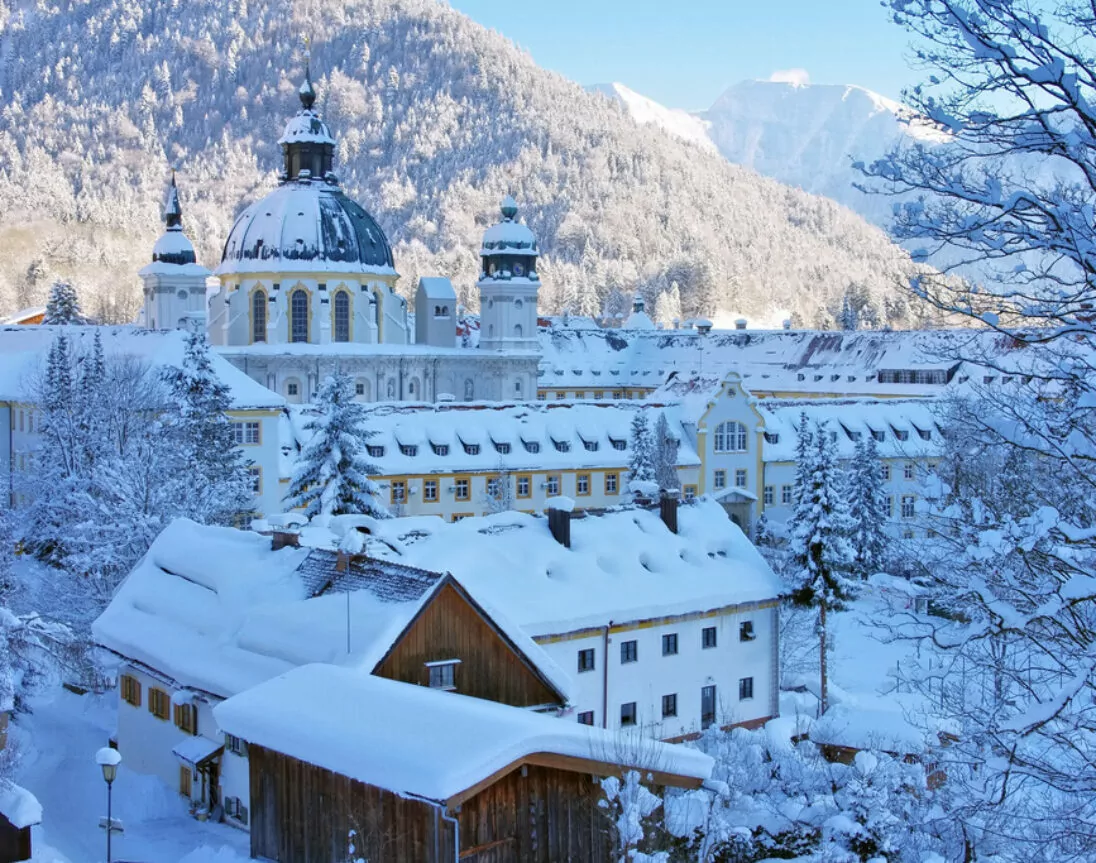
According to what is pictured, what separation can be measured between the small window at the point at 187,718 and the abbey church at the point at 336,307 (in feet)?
186

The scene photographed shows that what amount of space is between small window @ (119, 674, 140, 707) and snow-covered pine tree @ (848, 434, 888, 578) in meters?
32.0

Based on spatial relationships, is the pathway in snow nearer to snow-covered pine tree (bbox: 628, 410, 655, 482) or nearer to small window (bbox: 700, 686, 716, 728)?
small window (bbox: 700, 686, 716, 728)

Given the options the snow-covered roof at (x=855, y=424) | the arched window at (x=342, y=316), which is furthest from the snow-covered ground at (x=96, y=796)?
the arched window at (x=342, y=316)

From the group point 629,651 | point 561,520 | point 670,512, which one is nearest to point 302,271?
point 670,512

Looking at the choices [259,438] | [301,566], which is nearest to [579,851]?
[301,566]

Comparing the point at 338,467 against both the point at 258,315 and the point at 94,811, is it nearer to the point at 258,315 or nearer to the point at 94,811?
the point at 94,811

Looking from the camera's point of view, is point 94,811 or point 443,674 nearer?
point 443,674

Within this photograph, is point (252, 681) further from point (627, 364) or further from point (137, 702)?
point (627, 364)

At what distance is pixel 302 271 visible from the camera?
88.8 metres

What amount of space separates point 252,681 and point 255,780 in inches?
167

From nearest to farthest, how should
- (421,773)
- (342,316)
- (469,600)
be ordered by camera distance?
(421,773) < (469,600) < (342,316)

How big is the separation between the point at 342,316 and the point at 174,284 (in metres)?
18.2

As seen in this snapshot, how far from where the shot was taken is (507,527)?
35.3 m

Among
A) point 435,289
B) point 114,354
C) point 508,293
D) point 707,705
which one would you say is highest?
point 435,289
